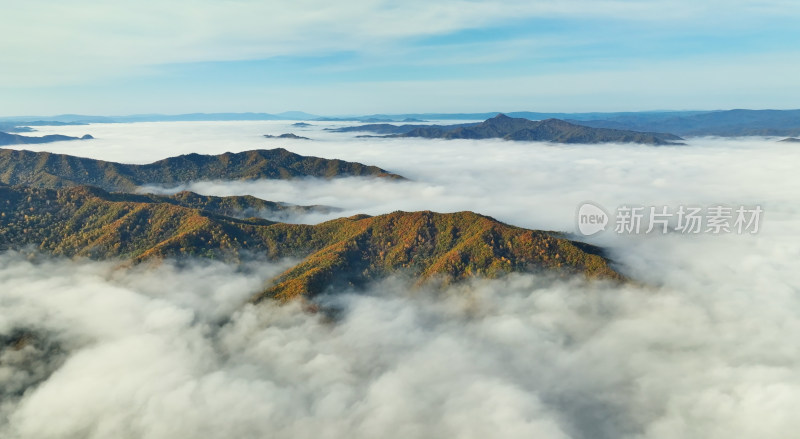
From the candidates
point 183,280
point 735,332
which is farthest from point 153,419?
point 735,332

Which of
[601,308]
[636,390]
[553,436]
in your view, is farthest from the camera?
[601,308]

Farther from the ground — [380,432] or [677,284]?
[677,284]

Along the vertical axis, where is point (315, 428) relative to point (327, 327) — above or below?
below

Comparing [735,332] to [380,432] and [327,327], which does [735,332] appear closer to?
[380,432]

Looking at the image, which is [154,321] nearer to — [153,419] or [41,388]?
[41,388]

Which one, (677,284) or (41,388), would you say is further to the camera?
(677,284)

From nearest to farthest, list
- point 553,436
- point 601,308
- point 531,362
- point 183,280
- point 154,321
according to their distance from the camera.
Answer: point 553,436
point 531,362
point 154,321
point 601,308
point 183,280

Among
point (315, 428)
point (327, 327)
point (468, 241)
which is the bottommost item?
point (315, 428)

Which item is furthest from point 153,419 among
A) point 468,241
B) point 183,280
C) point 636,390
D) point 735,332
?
point 735,332

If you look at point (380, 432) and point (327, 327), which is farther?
point (327, 327)
